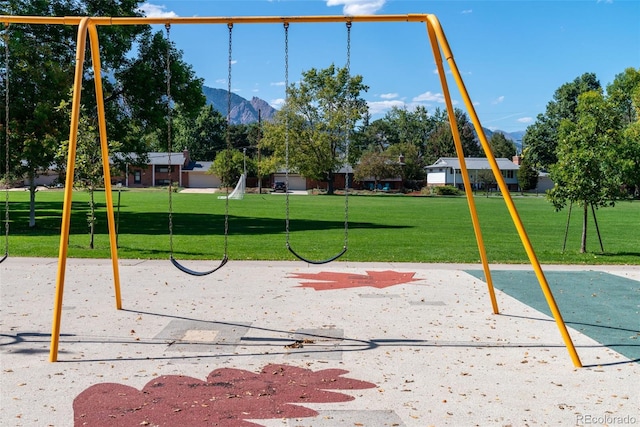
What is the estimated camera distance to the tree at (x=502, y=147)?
100188 mm

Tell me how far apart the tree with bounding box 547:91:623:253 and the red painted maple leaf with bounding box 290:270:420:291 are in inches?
221

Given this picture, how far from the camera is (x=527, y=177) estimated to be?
79.3 meters

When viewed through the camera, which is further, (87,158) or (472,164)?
(472,164)

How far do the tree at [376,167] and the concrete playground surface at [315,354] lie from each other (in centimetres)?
6444

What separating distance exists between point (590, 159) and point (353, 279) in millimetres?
7285

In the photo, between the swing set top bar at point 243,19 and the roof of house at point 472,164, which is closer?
the swing set top bar at point 243,19

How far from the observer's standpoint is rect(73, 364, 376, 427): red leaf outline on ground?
4680 mm

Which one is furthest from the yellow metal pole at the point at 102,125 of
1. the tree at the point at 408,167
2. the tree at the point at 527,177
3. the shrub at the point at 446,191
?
the tree at the point at 527,177

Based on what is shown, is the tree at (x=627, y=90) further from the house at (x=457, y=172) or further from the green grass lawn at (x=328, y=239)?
the green grass lawn at (x=328, y=239)

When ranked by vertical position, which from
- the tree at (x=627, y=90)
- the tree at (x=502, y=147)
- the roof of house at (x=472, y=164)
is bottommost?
the roof of house at (x=472, y=164)

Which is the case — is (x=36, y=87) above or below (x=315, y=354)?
above

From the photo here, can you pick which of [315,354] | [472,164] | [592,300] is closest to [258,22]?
[315,354]

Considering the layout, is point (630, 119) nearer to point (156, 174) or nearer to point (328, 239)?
point (156, 174)

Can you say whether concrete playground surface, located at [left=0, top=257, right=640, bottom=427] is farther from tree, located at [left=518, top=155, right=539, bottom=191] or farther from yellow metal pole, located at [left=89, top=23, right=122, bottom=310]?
tree, located at [left=518, top=155, right=539, bottom=191]
